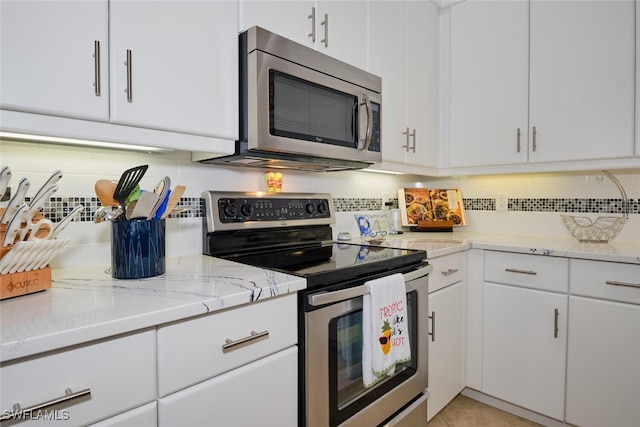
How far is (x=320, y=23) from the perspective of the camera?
1.56 m

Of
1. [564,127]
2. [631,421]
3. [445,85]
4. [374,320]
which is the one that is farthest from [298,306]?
[445,85]

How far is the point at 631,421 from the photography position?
5.17ft

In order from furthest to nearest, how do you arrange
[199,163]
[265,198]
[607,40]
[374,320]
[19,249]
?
[607,40] < [265,198] < [199,163] < [374,320] < [19,249]

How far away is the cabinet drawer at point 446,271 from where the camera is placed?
5.75ft

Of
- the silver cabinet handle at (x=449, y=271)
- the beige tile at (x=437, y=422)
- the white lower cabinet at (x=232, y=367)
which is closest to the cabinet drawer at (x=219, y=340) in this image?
the white lower cabinet at (x=232, y=367)

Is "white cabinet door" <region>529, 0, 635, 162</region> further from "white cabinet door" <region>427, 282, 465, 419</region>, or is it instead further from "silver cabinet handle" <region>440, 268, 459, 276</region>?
"white cabinet door" <region>427, 282, 465, 419</region>

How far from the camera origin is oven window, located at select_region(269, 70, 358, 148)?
1.33m

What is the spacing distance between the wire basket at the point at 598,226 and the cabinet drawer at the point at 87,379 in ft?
6.88

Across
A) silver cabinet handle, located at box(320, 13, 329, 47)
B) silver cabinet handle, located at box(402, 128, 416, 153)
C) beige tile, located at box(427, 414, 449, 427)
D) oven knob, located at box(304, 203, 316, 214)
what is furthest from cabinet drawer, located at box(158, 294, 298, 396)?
silver cabinet handle, located at box(402, 128, 416, 153)

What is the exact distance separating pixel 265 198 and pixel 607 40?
1.84 meters

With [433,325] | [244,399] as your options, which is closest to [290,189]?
[433,325]

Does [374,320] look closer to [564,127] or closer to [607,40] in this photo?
[564,127]

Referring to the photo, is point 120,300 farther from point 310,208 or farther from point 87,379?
point 310,208

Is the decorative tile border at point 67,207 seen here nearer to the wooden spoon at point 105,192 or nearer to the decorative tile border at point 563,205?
the wooden spoon at point 105,192
